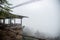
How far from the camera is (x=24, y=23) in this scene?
1934mm

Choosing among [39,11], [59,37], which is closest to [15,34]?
[39,11]

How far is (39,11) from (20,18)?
1.50 feet

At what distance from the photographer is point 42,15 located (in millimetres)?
2236

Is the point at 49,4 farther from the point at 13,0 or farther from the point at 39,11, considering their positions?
the point at 13,0

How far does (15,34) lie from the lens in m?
1.81

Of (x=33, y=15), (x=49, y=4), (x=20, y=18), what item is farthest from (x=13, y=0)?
(x=49, y=4)

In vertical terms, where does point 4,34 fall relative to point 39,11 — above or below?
below

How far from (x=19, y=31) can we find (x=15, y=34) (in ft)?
0.27

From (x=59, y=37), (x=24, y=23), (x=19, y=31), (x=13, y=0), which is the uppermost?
(x=13, y=0)

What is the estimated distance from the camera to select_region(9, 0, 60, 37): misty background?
197 centimetres

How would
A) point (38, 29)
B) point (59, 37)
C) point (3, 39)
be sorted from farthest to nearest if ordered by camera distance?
point (59, 37), point (38, 29), point (3, 39)

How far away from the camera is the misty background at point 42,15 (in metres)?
1.97

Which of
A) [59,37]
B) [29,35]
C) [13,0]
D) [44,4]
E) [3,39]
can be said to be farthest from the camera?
[59,37]

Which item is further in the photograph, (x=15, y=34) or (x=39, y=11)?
(x=39, y=11)
